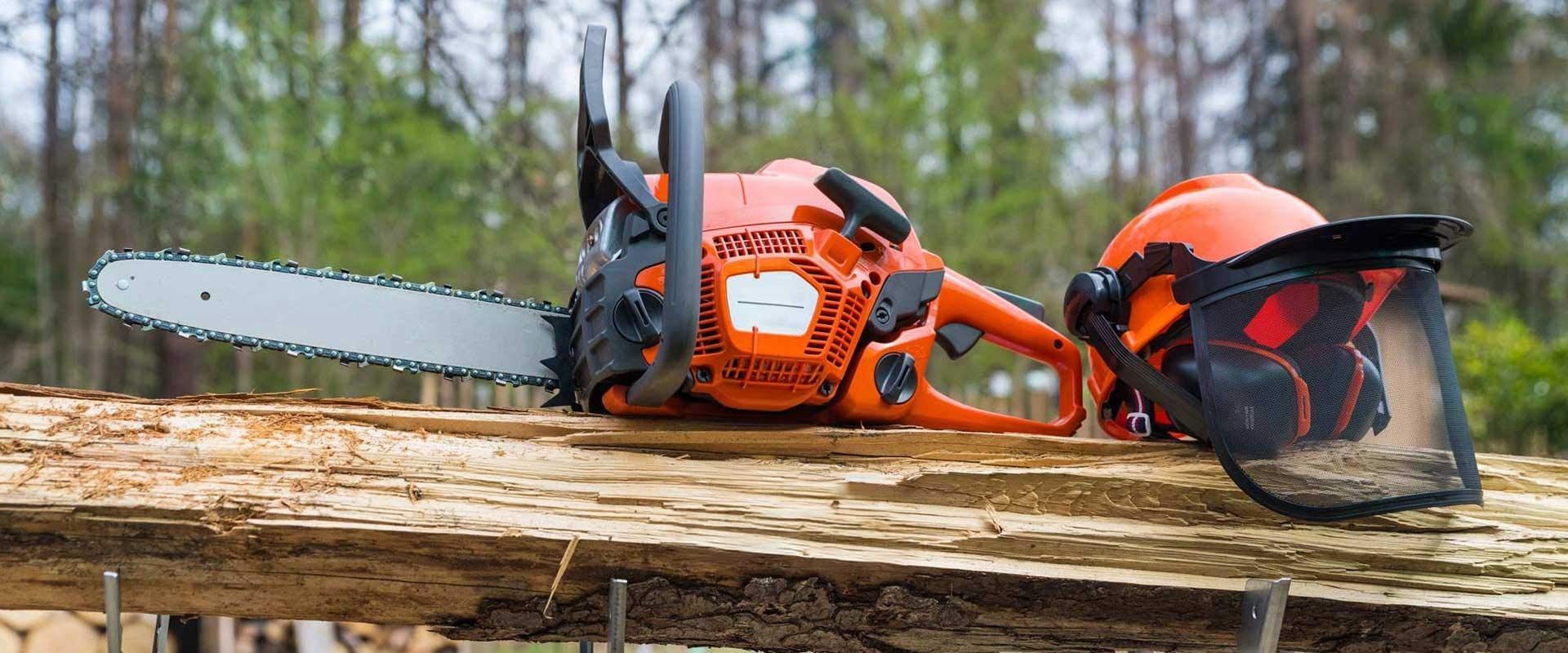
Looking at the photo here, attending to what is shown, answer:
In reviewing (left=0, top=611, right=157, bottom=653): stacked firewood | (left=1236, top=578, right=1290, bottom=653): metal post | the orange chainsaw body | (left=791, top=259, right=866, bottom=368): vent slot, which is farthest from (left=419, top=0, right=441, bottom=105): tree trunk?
(left=1236, top=578, right=1290, bottom=653): metal post

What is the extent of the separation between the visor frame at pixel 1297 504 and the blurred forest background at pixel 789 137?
8.99 feet

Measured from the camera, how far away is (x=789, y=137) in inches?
291

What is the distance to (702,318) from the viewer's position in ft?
5.28

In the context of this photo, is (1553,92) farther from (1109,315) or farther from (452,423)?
(452,423)

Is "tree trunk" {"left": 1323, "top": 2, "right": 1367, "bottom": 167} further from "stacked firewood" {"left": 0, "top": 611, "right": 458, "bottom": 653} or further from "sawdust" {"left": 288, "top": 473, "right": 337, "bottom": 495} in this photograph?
"sawdust" {"left": 288, "top": 473, "right": 337, "bottom": 495}

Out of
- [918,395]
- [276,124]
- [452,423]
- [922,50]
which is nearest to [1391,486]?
[918,395]

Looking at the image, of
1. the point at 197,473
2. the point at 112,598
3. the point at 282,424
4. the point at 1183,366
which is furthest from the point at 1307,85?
the point at 112,598

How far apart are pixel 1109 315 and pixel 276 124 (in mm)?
8208

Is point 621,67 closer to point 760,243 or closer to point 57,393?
point 760,243

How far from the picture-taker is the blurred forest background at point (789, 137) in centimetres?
552

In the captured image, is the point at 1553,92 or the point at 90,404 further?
A: the point at 1553,92

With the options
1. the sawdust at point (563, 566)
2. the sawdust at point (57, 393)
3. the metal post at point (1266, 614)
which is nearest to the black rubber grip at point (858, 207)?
the sawdust at point (563, 566)

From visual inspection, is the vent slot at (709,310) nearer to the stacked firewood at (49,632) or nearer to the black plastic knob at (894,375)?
the black plastic knob at (894,375)

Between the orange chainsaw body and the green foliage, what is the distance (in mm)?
5443
